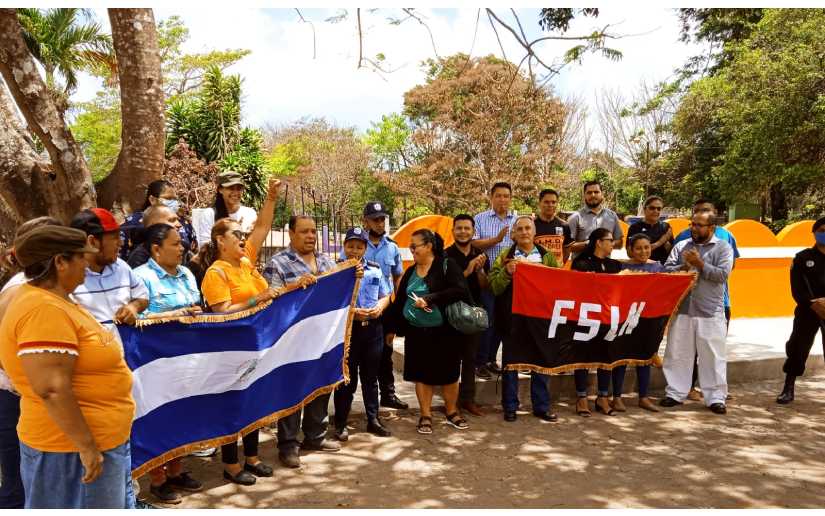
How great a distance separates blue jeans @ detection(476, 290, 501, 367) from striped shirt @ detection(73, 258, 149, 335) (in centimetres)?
356

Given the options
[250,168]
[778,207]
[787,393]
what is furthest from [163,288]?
[778,207]

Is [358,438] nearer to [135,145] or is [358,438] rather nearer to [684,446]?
[684,446]

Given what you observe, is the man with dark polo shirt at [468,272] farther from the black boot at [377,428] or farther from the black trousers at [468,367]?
the black boot at [377,428]

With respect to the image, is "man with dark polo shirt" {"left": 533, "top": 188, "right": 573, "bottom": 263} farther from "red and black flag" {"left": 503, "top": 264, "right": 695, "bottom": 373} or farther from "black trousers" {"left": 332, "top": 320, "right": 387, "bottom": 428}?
"black trousers" {"left": 332, "top": 320, "right": 387, "bottom": 428}

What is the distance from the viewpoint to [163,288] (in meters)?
3.85

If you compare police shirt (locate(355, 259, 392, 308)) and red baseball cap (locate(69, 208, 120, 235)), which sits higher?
red baseball cap (locate(69, 208, 120, 235))

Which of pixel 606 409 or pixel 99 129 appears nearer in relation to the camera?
pixel 606 409

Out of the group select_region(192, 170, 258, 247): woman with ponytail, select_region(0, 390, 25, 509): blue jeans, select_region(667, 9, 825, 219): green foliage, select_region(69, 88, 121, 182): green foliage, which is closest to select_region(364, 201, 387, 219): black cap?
select_region(192, 170, 258, 247): woman with ponytail

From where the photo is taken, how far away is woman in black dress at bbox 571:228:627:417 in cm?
565

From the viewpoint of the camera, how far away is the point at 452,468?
447 centimetres

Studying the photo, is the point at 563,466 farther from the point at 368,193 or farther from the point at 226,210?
the point at 368,193

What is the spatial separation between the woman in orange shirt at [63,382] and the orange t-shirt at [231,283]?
1.54m

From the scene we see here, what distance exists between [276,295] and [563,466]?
242cm

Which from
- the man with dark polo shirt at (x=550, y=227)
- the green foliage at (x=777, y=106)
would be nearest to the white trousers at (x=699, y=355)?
the man with dark polo shirt at (x=550, y=227)
